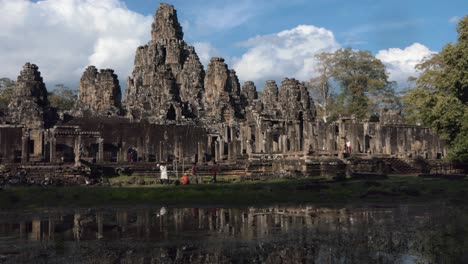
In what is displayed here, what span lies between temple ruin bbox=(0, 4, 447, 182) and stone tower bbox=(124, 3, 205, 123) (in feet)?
0.83

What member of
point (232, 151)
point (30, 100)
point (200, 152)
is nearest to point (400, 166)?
point (232, 151)

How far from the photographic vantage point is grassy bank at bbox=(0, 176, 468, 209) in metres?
17.9

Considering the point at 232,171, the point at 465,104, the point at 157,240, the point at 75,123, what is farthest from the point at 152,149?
the point at 157,240

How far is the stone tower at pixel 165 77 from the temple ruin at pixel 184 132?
0.25 meters

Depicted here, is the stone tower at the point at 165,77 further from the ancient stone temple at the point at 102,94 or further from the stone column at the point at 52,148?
the stone column at the point at 52,148

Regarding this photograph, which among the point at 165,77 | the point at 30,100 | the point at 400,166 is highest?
the point at 165,77

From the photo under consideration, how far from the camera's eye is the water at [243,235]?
8625 mm

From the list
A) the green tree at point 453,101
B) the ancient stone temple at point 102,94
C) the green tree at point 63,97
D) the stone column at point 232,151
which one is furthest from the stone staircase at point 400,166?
the green tree at point 63,97

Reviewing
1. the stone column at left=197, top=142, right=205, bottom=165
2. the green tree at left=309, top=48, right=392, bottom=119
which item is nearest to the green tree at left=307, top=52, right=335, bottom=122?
the green tree at left=309, top=48, right=392, bottom=119

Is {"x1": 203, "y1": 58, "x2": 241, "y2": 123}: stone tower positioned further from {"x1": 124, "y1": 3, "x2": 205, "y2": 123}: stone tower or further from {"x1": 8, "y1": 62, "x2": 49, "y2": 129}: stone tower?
{"x1": 8, "y1": 62, "x2": 49, "y2": 129}: stone tower

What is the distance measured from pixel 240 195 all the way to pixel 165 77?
129 feet

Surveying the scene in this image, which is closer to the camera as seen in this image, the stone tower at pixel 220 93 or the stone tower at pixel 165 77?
the stone tower at pixel 165 77

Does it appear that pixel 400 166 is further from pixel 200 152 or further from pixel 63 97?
pixel 63 97

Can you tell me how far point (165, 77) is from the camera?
185ft
